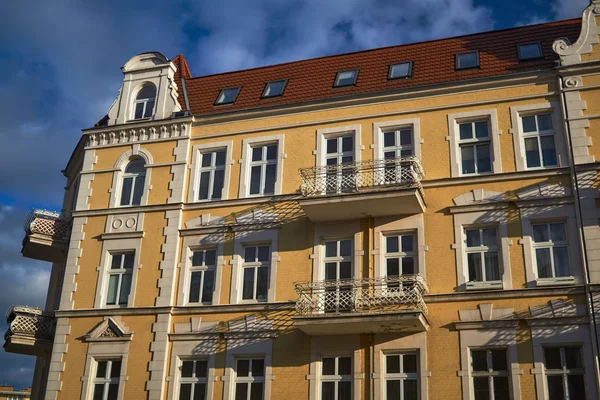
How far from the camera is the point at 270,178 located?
66.7 feet

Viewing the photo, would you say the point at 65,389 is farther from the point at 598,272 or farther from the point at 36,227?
the point at 598,272

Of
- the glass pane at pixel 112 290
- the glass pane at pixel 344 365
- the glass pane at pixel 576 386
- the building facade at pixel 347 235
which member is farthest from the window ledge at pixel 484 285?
the glass pane at pixel 112 290

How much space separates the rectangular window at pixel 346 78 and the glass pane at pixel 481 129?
4148 millimetres

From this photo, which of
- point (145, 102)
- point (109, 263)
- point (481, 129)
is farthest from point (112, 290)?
point (481, 129)

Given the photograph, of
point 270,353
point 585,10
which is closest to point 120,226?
point 270,353

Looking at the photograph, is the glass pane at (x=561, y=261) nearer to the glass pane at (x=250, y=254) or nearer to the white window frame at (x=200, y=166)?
the glass pane at (x=250, y=254)

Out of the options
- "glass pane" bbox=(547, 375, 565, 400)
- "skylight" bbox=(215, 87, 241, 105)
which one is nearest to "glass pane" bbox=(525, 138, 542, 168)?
"glass pane" bbox=(547, 375, 565, 400)

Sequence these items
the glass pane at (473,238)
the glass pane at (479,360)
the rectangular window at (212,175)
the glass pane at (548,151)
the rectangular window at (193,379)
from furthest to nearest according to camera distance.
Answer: the rectangular window at (212,175) → the rectangular window at (193,379) → the glass pane at (548,151) → the glass pane at (473,238) → the glass pane at (479,360)

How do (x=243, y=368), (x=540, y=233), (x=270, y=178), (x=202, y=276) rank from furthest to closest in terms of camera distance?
(x=270, y=178)
(x=202, y=276)
(x=243, y=368)
(x=540, y=233)

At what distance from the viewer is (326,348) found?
17.5 m

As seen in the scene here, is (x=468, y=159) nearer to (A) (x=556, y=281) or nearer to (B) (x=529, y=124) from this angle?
(B) (x=529, y=124)

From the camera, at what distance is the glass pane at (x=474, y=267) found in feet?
56.5

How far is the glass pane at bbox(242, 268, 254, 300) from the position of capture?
746 inches

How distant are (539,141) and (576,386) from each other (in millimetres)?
6348
